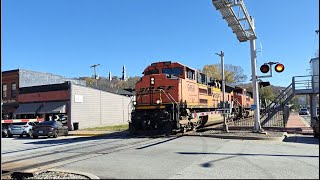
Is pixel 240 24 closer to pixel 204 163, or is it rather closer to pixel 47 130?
pixel 204 163

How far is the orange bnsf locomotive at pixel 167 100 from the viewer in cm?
2083

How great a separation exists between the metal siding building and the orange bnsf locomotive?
49.9 feet

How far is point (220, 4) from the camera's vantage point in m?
16.7

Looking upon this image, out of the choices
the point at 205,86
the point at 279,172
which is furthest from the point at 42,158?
the point at 205,86

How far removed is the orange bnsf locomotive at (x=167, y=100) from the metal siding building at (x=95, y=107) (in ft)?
49.9

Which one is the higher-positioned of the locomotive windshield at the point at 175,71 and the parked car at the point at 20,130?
the locomotive windshield at the point at 175,71

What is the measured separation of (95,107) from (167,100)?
70.3 ft

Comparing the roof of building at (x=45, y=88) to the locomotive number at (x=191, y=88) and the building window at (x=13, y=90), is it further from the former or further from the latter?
the locomotive number at (x=191, y=88)

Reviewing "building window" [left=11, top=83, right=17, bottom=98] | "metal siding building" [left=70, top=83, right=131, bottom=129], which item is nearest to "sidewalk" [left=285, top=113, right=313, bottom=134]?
"metal siding building" [left=70, top=83, right=131, bottom=129]

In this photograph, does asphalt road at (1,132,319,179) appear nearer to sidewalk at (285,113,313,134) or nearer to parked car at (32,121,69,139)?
sidewalk at (285,113,313,134)

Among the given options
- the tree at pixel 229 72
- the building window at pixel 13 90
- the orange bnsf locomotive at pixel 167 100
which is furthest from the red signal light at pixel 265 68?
the tree at pixel 229 72

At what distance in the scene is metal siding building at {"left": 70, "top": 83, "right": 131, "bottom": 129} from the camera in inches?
1468

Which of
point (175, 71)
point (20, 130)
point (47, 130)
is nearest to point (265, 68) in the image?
point (175, 71)

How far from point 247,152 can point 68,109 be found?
2645 cm
